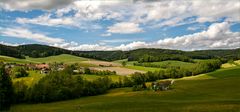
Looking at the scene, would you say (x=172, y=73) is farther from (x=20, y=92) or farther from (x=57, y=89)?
(x=20, y=92)

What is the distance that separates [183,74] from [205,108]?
12606cm

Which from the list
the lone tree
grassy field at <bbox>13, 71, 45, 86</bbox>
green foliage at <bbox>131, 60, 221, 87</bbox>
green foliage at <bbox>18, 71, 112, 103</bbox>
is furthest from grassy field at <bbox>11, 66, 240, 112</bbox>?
green foliage at <bbox>131, 60, 221, 87</bbox>

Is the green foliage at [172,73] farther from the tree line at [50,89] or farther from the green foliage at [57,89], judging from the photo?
the green foliage at [57,89]

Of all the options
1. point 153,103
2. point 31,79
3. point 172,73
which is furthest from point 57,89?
point 172,73

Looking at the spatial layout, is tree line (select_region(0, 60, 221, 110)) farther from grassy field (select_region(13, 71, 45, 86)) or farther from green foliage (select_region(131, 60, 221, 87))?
green foliage (select_region(131, 60, 221, 87))

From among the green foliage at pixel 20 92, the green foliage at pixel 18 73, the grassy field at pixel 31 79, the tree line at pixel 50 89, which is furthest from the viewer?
the green foliage at pixel 18 73

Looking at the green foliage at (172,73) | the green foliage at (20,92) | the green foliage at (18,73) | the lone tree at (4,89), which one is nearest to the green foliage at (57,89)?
the green foliage at (20,92)

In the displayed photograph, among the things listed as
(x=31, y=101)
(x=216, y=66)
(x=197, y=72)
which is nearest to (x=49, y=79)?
(x=31, y=101)

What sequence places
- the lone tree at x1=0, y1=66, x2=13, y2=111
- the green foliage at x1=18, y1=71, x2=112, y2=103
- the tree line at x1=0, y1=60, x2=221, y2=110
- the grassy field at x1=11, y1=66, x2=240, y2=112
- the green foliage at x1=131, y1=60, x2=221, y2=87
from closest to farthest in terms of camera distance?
the grassy field at x1=11, y1=66, x2=240, y2=112 < the lone tree at x1=0, y1=66, x2=13, y2=111 < the tree line at x1=0, y1=60, x2=221, y2=110 < the green foliage at x1=18, y1=71, x2=112, y2=103 < the green foliage at x1=131, y1=60, x2=221, y2=87

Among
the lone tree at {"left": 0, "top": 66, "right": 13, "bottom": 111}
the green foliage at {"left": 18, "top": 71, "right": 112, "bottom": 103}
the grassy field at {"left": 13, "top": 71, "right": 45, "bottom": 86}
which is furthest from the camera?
the grassy field at {"left": 13, "top": 71, "right": 45, "bottom": 86}

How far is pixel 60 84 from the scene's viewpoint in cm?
9475

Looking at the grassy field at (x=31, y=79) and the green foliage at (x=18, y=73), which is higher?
the green foliage at (x=18, y=73)

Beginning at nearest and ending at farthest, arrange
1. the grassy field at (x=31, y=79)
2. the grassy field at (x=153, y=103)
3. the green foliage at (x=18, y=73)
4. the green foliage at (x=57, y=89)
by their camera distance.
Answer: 1. the grassy field at (x=153, y=103)
2. the green foliage at (x=57, y=89)
3. the grassy field at (x=31, y=79)
4. the green foliage at (x=18, y=73)

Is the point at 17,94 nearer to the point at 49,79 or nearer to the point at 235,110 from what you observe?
the point at 49,79
